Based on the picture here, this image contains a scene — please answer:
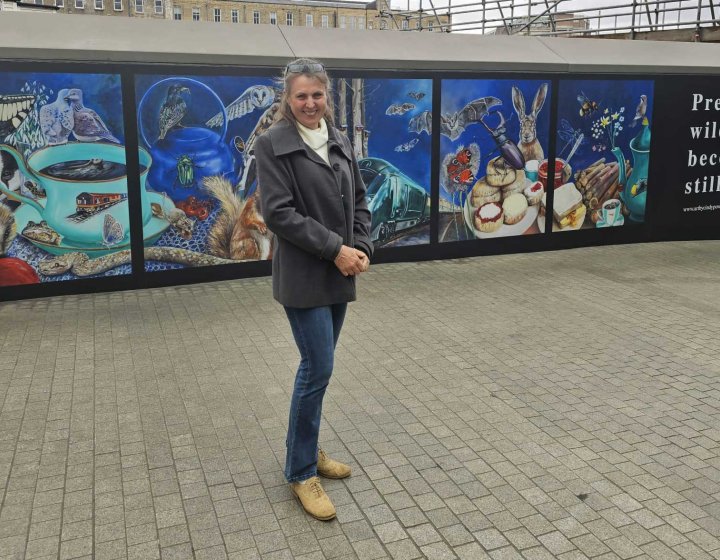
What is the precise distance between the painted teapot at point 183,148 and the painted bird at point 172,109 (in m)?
0.01

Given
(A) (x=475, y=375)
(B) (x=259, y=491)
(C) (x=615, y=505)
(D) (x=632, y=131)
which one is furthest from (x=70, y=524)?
(D) (x=632, y=131)

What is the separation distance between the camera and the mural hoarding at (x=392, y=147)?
8312 millimetres

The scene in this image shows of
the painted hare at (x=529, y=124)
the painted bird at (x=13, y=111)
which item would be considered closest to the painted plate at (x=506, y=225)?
the painted hare at (x=529, y=124)

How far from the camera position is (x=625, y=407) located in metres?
4.70

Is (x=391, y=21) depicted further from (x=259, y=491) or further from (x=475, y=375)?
(x=259, y=491)

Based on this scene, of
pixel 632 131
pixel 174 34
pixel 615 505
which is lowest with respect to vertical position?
pixel 615 505

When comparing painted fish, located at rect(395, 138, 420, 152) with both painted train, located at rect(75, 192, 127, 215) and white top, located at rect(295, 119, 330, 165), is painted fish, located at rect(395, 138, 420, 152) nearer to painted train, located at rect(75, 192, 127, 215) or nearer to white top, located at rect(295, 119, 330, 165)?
painted train, located at rect(75, 192, 127, 215)

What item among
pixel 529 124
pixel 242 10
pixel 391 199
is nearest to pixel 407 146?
pixel 391 199

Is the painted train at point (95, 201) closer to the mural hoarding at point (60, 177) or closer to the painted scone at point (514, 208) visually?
the mural hoarding at point (60, 177)

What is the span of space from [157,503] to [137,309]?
143 inches

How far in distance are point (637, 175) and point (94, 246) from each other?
706cm

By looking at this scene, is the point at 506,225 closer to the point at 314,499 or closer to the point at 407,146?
the point at 407,146

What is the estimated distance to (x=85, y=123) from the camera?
7.09 meters

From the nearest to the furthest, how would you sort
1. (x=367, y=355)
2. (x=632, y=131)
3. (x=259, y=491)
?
(x=259, y=491) < (x=367, y=355) < (x=632, y=131)
